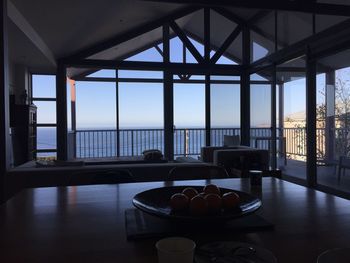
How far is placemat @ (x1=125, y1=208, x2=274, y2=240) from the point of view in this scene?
1.02 m

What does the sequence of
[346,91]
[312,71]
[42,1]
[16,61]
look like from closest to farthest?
1. [42,1]
2. [346,91]
3. [312,71]
4. [16,61]

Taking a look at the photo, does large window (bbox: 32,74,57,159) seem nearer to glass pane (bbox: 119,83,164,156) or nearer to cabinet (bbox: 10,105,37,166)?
cabinet (bbox: 10,105,37,166)

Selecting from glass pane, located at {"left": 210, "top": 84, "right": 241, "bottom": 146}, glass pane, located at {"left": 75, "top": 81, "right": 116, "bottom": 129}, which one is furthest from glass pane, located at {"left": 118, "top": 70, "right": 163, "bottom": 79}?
glass pane, located at {"left": 210, "top": 84, "right": 241, "bottom": 146}

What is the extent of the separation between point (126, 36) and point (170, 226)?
6482 millimetres

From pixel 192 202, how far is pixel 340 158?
169 inches

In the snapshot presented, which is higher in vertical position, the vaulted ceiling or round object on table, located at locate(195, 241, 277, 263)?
the vaulted ceiling

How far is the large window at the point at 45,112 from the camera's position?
7625 millimetres

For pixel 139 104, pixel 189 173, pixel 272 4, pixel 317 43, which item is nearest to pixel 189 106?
pixel 139 104

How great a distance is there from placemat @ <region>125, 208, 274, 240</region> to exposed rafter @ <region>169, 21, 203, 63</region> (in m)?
6.32

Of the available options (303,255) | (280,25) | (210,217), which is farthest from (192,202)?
(280,25)

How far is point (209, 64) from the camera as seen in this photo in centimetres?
717

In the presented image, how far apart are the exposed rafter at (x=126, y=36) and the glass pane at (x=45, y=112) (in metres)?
1.48

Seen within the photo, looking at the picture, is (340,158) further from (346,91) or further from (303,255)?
(303,255)

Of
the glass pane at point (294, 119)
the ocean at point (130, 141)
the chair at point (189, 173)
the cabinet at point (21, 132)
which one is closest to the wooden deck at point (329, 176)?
the glass pane at point (294, 119)
